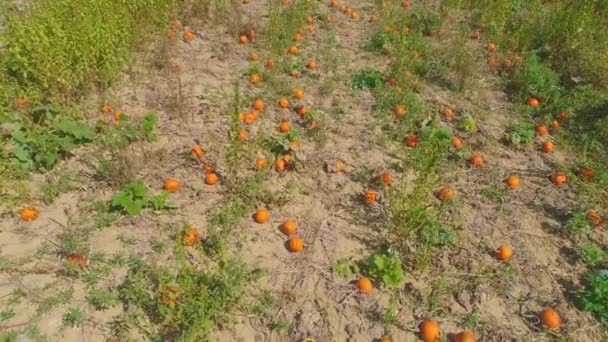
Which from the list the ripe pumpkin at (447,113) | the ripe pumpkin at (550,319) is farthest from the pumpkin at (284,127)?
the ripe pumpkin at (550,319)

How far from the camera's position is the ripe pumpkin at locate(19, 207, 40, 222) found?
3.73m

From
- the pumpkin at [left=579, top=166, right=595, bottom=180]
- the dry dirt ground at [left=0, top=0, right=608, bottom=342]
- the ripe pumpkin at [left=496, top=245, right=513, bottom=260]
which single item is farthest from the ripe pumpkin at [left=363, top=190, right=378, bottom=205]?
the pumpkin at [left=579, top=166, right=595, bottom=180]

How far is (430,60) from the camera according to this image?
6.22 metres

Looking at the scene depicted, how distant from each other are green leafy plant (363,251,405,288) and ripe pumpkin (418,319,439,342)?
0.38 m

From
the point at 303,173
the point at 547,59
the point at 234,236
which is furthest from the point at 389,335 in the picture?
the point at 547,59

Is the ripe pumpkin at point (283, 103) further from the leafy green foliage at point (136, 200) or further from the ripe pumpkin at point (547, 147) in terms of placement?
the ripe pumpkin at point (547, 147)

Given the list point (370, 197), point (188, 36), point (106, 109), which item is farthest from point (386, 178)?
point (188, 36)

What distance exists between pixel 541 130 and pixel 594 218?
136 cm

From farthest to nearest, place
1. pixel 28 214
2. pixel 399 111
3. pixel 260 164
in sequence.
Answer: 1. pixel 399 111
2. pixel 260 164
3. pixel 28 214

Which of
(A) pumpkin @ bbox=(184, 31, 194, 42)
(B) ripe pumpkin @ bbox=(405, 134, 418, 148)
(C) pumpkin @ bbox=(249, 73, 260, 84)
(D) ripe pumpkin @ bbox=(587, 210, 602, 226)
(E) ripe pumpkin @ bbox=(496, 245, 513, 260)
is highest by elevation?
(A) pumpkin @ bbox=(184, 31, 194, 42)

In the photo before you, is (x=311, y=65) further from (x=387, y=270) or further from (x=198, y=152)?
(x=387, y=270)

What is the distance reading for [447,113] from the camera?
5.32 m

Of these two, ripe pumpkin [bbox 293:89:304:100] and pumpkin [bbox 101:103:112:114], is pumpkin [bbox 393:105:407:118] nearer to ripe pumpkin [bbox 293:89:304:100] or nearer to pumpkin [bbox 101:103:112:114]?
ripe pumpkin [bbox 293:89:304:100]

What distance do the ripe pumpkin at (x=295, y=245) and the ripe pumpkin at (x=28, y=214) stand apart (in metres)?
2.16
